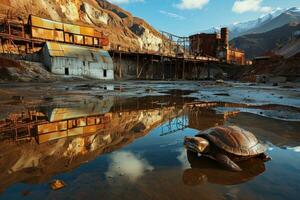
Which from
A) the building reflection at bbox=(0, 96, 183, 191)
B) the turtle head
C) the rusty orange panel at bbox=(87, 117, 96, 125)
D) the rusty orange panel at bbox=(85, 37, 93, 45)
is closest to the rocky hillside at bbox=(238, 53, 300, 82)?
the rusty orange panel at bbox=(85, 37, 93, 45)

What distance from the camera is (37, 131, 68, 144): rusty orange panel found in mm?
4575

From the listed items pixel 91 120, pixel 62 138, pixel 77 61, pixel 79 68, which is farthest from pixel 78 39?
pixel 62 138

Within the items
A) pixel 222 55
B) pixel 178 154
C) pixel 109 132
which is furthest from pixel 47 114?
pixel 222 55

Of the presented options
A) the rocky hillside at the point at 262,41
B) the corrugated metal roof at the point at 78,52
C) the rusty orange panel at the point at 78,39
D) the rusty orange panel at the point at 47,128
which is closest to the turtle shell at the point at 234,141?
the rusty orange panel at the point at 47,128

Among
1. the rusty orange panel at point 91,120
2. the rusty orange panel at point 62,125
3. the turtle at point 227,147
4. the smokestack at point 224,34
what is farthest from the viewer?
the smokestack at point 224,34

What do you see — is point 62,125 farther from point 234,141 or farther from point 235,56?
point 235,56

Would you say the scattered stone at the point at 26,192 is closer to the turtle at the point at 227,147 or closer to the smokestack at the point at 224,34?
the turtle at the point at 227,147

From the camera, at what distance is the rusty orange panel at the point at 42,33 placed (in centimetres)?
3016

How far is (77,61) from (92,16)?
45.2 m

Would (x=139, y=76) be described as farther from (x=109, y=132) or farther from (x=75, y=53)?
(x=109, y=132)

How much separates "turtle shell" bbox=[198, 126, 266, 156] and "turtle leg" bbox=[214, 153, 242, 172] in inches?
4.9

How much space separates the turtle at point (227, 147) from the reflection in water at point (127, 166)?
841mm

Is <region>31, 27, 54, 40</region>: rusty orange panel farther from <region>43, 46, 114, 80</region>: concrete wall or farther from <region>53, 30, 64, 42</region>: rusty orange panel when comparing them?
<region>43, 46, 114, 80</region>: concrete wall

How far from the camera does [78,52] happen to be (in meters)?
31.8
